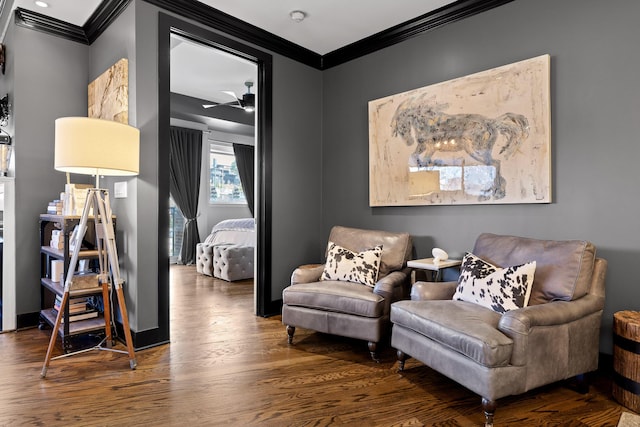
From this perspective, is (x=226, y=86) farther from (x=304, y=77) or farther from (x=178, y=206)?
(x=178, y=206)

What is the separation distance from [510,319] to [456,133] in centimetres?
175

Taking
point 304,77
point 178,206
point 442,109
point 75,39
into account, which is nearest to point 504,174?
point 442,109

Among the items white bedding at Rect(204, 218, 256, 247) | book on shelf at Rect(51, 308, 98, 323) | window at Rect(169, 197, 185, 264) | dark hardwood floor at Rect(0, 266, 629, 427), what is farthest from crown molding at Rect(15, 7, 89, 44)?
window at Rect(169, 197, 185, 264)

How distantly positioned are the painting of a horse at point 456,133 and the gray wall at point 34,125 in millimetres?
3225

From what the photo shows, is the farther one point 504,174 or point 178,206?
point 178,206

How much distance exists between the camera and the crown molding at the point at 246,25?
10.2ft

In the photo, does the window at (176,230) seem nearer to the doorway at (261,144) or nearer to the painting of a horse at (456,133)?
the doorway at (261,144)

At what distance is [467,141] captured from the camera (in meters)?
3.11

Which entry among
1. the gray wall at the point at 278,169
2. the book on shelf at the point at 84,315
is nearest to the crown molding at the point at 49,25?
the gray wall at the point at 278,169

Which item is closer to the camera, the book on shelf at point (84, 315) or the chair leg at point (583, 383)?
the chair leg at point (583, 383)

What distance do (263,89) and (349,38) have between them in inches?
40.8

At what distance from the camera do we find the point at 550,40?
8.97 feet

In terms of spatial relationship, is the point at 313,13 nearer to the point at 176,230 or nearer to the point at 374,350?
the point at 374,350

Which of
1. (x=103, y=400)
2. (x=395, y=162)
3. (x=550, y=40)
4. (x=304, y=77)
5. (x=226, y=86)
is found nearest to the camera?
(x=103, y=400)
